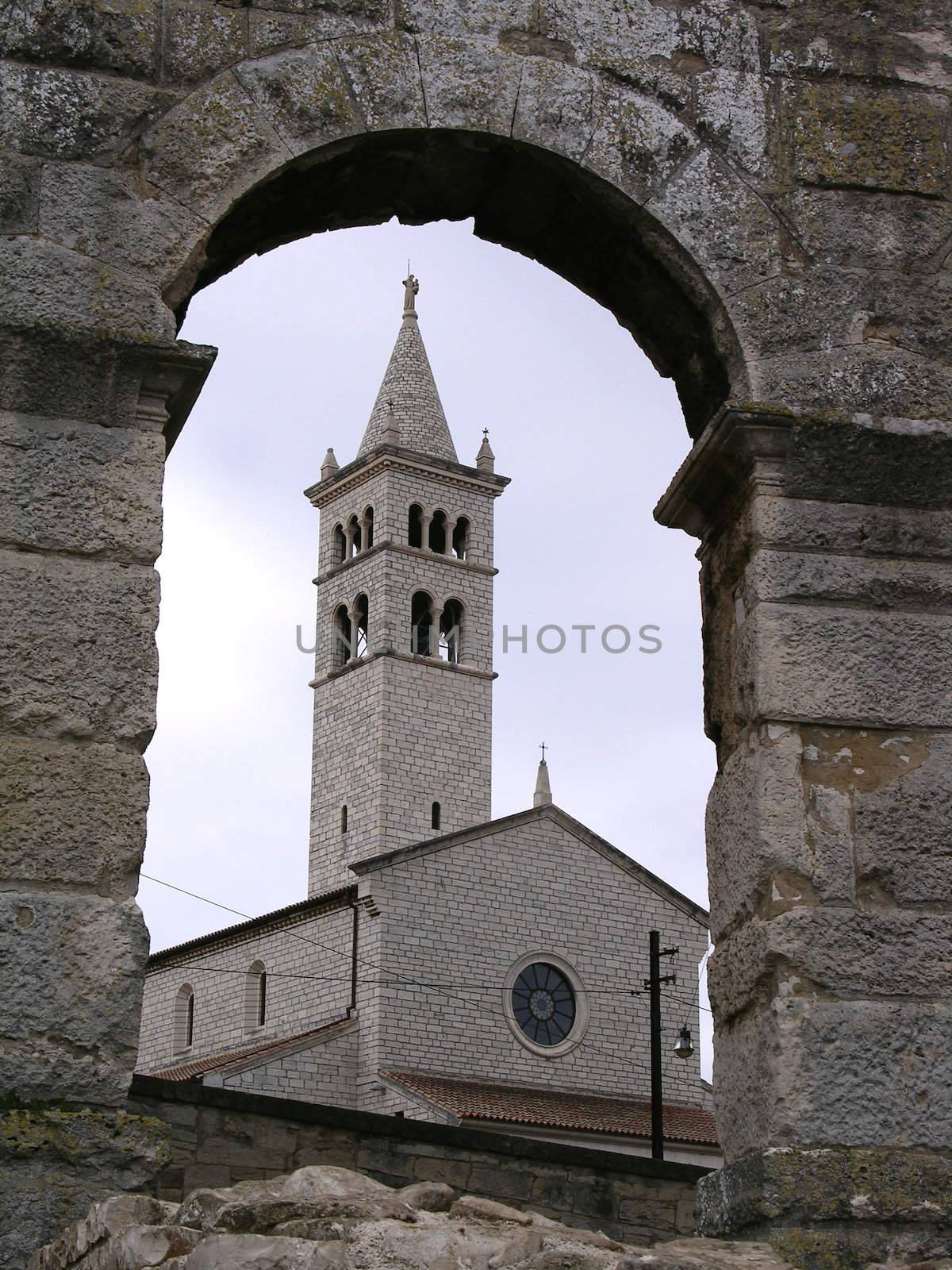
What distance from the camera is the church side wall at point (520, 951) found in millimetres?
35469

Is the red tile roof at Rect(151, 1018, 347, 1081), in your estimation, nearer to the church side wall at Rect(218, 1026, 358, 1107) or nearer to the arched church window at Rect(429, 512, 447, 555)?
the church side wall at Rect(218, 1026, 358, 1107)

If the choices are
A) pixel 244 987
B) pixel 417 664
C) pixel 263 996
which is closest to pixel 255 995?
pixel 263 996

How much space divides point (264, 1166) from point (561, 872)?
26.8 m

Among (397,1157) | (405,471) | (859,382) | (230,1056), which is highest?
(405,471)

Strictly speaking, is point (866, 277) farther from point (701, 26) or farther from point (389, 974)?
point (389, 974)

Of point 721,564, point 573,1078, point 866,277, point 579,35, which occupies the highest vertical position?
point 579,35

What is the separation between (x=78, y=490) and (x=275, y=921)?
1364 inches

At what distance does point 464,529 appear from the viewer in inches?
2140

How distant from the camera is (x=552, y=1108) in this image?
3350cm

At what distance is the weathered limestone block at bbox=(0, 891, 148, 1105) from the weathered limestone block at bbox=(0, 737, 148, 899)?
0.06 metres

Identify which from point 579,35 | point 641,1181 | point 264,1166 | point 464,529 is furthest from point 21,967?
point 464,529

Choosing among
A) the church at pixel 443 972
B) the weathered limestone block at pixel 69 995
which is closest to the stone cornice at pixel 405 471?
the church at pixel 443 972

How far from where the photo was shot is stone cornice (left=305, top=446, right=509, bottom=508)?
174 feet

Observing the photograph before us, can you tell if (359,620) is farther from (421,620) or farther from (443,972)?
(443,972)
